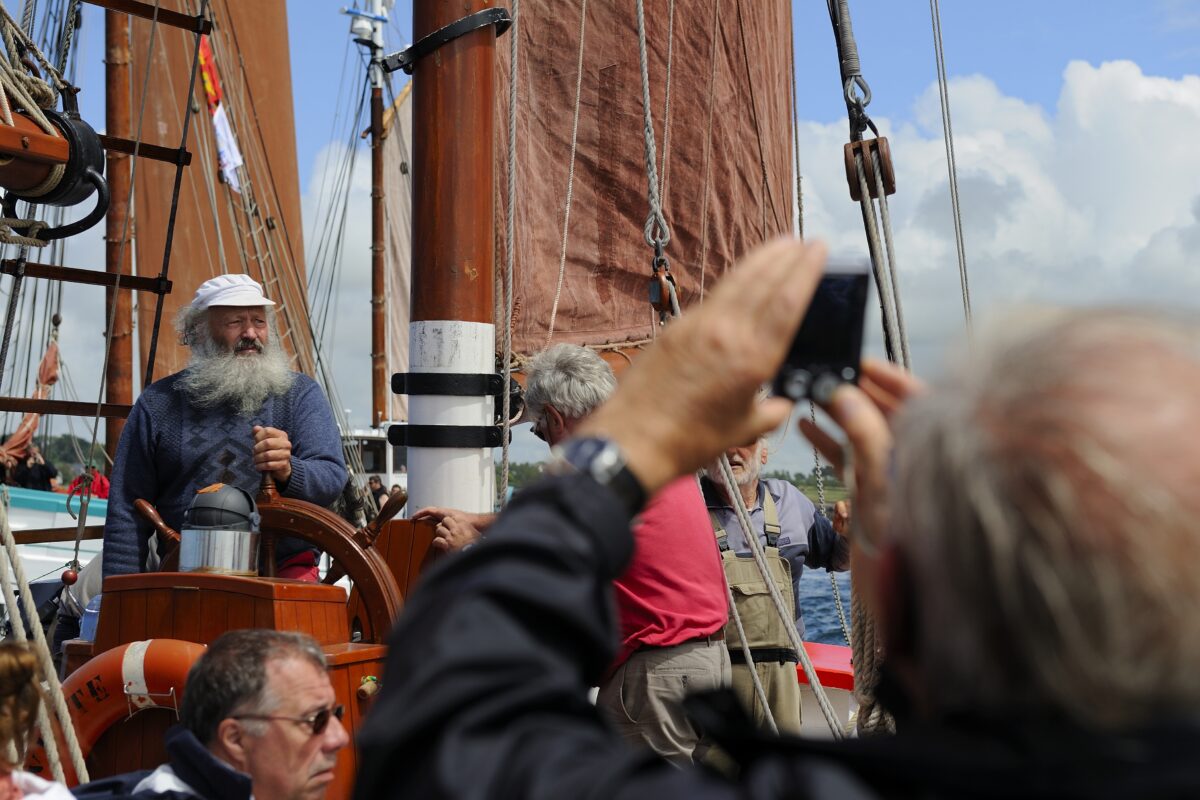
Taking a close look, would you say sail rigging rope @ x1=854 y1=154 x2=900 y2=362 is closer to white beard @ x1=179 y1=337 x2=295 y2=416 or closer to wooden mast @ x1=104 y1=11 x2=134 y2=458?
white beard @ x1=179 y1=337 x2=295 y2=416

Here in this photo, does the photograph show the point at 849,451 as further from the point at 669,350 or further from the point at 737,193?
the point at 737,193

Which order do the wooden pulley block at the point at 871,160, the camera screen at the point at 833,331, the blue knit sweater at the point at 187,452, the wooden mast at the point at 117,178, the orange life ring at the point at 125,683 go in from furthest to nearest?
the wooden mast at the point at 117,178 < the blue knit sweater at the point at 187,452 < the wooden pulley block at the point at 871,160 < the orange life ring at the point at 125,683 < the camera screen at the point at 833,331

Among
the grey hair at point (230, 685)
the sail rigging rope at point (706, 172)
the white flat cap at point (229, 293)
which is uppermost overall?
the sail rigging rope at point (706, 172)

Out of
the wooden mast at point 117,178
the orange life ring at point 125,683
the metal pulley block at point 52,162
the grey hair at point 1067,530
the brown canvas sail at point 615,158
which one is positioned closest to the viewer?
the grey hair at point 1067,530

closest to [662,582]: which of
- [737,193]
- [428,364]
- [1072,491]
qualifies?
[428,364]

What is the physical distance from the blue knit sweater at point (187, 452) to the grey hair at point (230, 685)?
995 mm

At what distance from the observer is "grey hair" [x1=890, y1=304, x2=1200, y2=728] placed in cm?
55

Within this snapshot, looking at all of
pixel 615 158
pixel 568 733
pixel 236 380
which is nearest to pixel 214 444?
pixel 236 380

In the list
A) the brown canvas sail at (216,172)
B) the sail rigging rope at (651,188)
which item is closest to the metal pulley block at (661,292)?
the sail rigging rope at (651,188)

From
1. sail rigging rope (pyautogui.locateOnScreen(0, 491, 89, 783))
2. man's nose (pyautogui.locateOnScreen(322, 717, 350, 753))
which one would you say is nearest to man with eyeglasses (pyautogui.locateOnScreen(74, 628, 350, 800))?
man's nose (pyautogui.locateOnScreen(322, 717, 350, 753))

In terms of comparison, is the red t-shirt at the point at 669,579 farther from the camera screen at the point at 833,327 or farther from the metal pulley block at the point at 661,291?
the camera screen at the point at 833,327

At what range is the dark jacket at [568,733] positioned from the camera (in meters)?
0.55

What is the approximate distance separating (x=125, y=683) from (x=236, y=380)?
3.08 ft

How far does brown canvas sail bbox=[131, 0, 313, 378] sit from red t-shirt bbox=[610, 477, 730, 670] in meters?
9.02
